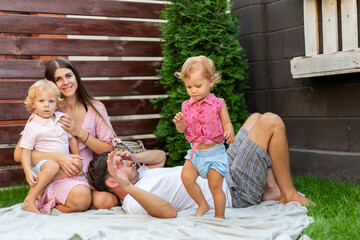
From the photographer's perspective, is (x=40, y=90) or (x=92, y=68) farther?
(x=92, y=68)

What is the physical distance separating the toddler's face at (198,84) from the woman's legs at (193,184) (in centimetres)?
44

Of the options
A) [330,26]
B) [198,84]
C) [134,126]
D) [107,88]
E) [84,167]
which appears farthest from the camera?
[134,126]

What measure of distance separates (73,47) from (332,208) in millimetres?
3229

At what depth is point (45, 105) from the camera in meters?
3.40

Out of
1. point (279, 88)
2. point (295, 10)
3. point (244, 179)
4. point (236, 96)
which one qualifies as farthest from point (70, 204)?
point (295, 10)

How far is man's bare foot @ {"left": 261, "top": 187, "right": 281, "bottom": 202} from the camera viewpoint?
3467 mm

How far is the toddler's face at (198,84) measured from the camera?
2764 mm

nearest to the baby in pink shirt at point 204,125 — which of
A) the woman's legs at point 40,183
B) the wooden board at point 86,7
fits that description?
the woman's legs at point 40,183

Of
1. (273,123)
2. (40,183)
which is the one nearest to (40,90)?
(40,183)

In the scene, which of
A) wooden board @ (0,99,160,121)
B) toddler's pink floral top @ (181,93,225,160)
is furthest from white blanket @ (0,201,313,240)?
wooden board @ (0,99,160,121)

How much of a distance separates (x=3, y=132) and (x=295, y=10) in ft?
10.7

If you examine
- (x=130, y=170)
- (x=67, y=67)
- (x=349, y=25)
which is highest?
(x=349, y=25)

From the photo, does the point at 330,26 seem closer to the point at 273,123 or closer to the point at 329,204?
the point at 273,123

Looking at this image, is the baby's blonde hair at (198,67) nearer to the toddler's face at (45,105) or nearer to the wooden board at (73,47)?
the toddler's face at (45,105)
